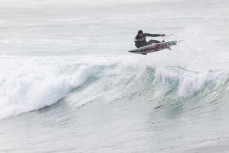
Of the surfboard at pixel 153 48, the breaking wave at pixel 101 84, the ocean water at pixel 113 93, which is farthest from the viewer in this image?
the surfboard at pixel 153 48

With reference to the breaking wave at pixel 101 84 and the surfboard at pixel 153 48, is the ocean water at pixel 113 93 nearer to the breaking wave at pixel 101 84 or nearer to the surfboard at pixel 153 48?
the breaking wave at pixel 101 84

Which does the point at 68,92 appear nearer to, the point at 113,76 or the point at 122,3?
the point at 113,76

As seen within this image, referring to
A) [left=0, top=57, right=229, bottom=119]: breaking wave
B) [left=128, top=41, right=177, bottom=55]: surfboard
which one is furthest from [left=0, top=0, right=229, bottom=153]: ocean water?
[left=128, top=41, right=177, bottom=55]: surfboard

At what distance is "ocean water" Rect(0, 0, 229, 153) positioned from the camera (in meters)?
20.7

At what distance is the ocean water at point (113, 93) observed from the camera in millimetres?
20656

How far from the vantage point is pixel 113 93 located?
27234 millimetres

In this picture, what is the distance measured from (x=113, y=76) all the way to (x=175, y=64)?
2362 mm

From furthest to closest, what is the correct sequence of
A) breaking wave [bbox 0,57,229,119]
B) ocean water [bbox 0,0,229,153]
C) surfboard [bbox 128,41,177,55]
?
surfboard [bbox 128,41,177,55], breaking wave [bbox 0,57,229,119], ocean water [bbox 0,0,229,153]

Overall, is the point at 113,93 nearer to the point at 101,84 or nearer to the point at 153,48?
the point at 101,84

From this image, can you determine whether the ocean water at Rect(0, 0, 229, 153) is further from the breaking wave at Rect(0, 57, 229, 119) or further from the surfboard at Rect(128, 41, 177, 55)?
the surfboard at Rect(128, 41, 177, 55)

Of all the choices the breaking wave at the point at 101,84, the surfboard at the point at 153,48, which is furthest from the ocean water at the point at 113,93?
the surfboard at the point at 153,48

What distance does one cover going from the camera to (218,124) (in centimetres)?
2092

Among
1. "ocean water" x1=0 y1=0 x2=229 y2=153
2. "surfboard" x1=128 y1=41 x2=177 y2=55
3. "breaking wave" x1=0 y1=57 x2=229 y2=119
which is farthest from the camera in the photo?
"surfboard" x1=128 y1=41 x2=177 y2=55

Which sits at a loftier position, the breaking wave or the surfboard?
the surfboard
